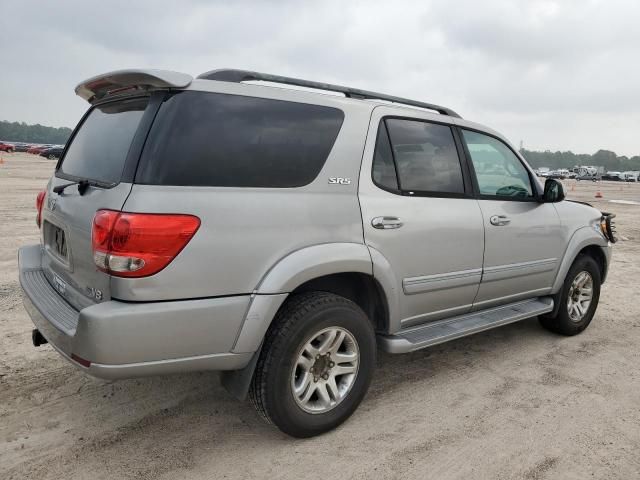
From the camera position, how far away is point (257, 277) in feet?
7.96

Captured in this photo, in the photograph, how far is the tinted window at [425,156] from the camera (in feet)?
10.4

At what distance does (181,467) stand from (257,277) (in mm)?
1021

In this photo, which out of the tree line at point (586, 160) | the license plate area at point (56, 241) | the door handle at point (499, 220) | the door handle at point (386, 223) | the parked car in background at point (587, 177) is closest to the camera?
the license plate area at point (56, 241)

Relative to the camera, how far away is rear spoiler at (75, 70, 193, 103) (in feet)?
7.66

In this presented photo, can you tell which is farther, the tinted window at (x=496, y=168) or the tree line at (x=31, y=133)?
→ the tree line at (x=31, y=133)

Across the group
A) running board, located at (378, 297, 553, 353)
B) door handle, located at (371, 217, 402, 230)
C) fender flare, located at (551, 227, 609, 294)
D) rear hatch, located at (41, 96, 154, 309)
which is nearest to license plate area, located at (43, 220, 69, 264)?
rear hatch, located at (41, 96, 154, 309)

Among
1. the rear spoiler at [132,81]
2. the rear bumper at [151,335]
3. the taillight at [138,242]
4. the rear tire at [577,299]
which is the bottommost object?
the rear tire at [577,299]

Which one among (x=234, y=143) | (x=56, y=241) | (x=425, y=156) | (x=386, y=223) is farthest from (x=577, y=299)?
(x=56, y=241)

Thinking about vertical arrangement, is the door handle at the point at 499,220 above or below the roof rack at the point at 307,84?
below

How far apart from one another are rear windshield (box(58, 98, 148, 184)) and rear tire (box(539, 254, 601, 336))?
374cm

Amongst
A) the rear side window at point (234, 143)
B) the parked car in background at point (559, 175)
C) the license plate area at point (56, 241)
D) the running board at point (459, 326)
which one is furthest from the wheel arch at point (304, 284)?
the parked car in background at point (559, 175)

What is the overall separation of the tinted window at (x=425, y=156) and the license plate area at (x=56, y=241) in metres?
1.94

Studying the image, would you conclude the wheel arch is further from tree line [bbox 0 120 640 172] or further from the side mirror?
tree line [bbox 0 120 640 172]

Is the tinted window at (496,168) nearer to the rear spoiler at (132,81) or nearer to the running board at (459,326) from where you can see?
the running board at (459,326)
